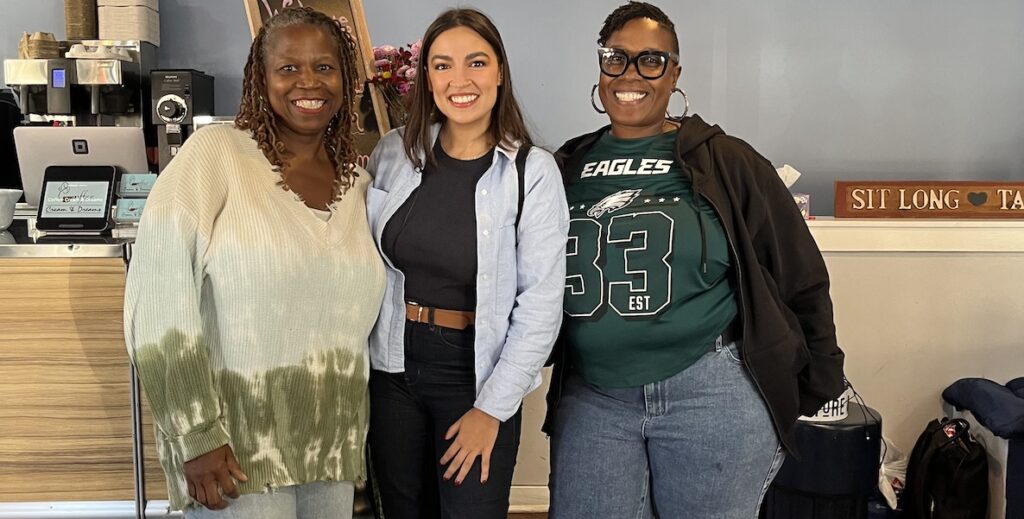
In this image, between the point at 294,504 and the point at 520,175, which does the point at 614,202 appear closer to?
the point at 520,175

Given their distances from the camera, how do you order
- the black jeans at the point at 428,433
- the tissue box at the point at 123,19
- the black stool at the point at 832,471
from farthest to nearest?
1. the tissue box at the point at 123,19
2. the black stool at the point at 832,471
3. the black jeans at the point at 428,433

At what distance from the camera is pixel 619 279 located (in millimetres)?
1554

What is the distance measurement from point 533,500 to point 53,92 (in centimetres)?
230

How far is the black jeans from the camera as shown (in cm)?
156

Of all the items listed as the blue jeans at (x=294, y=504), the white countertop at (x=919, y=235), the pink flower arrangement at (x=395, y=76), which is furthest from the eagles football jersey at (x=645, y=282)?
the white countertop at (x=919, y=235)

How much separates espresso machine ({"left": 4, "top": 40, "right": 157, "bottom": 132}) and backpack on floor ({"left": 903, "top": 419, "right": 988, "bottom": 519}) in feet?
10.1

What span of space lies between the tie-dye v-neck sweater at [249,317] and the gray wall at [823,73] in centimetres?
197

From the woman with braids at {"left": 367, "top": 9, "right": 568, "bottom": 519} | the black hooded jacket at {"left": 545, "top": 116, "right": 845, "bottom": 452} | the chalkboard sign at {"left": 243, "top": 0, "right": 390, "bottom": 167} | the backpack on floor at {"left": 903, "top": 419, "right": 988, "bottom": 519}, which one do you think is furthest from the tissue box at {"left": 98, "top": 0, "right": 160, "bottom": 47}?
the backpack on floor at {"left": 903, "top": 419, "right": 988, "bottom": 519}

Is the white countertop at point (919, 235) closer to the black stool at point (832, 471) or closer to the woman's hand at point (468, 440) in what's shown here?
the black stool at point (832, 471)

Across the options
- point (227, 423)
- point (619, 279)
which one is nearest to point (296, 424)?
point (227, 423)

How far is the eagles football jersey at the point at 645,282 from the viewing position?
1.54 metres

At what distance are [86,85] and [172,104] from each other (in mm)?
322

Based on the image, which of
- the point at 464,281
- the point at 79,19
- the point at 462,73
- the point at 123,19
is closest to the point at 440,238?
the point at 464,281

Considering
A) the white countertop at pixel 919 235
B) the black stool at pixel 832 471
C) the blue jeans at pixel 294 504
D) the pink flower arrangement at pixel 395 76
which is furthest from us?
the white countertop at pixel 919 235
